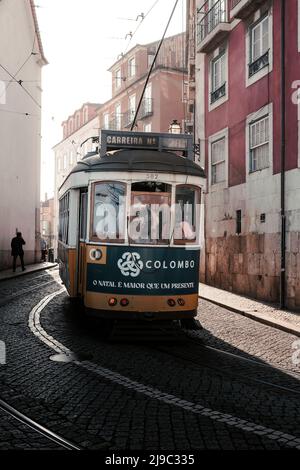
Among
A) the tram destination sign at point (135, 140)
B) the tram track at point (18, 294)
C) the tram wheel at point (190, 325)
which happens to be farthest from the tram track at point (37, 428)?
the tram track at point (18, 294)

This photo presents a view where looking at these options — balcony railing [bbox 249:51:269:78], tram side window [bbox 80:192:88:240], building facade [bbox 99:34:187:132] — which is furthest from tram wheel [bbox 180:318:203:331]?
building facade [bbox 99:34:187:132]

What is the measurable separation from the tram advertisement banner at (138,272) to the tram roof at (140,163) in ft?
4.05

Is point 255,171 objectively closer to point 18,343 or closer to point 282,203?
point 282,203

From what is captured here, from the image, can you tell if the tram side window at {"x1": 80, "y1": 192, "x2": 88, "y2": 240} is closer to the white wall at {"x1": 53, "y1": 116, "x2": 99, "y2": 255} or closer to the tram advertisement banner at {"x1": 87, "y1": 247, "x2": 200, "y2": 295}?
the tram advertisement banner at {"x1": 87, "y1": 247, "x2": 200, "y2": 295}

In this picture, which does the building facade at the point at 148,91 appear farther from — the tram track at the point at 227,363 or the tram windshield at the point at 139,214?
the tram track at the point at 227,363

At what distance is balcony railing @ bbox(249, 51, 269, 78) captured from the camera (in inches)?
550

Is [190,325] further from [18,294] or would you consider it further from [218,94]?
[218,94]

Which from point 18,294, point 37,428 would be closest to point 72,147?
point 18,294

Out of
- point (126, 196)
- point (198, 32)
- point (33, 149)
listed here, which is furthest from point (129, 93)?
point (126, 196)

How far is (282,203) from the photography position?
12695mm

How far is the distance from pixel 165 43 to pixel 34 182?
513 inches

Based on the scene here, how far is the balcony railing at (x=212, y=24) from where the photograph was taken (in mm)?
16458

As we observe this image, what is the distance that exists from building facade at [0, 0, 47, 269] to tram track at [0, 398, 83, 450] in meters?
19.4

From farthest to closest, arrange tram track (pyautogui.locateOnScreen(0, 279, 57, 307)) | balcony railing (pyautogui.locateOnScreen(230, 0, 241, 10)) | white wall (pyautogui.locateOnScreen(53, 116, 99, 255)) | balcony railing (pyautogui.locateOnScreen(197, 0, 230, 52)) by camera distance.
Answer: white wall (pyautogui.locateOnScreen(53, 116, 99, 255)) < balcony railing (pyautogui.locateOnScreen(197, 0, 230, 52)) < balcony railing (pyautogui.locateOnScreen(230, 0, 241, 10)) < tram track (pyautogui.locateOnScreen(0, 279, 57, 307))
